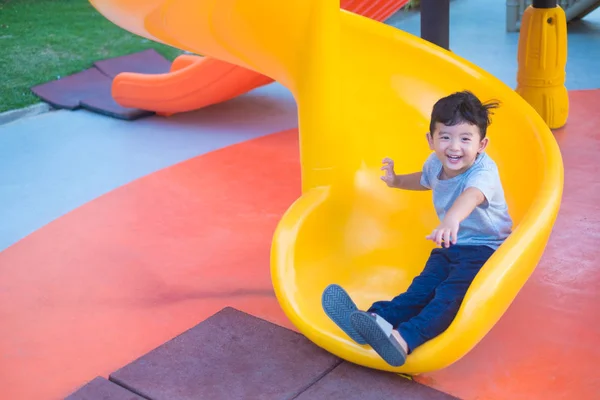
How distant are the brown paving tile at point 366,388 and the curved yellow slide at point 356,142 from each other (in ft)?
0.13

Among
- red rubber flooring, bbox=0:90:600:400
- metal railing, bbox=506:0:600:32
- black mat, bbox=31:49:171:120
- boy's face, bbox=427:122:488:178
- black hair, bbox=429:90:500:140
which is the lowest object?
red rubber flooring, bbox=0:90:600:400

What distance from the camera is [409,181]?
7.00ft

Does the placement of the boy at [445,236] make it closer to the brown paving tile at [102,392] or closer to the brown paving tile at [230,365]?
the brown paving tile at [230,365]

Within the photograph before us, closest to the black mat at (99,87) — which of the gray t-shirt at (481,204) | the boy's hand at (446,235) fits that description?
the gray t-shirt at (481,204)

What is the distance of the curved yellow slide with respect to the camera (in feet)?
6.56

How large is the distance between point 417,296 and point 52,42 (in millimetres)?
5487

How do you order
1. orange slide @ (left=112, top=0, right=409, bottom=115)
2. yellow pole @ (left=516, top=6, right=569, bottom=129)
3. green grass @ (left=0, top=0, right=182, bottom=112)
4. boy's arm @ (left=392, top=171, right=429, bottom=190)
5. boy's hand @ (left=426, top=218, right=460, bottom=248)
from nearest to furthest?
boy's hand @ (left=426, top=218, right=460, bottom=248)
boy's arm @ (left=392, top=171, right=429, bottom=190)
yellow pole @ (left=516, top=6, right=569, bottom=129)
orange slide @ (left=112, top=0, right=409, bottom=115)
green grass @ (left=0, top=0, right=182, bottom=112)

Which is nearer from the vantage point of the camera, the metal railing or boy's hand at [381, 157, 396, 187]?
boy's hand at [381, 157, 396, 187]

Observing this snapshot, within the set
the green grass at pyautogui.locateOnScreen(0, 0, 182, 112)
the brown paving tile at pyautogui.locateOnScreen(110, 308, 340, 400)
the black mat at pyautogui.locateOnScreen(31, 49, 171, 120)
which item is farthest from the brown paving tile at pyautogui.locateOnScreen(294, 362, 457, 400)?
the green grass at pyautogui.locateOnScreen(0, 0, 182, 112)

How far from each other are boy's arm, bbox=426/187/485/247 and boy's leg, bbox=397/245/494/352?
15 centimetres

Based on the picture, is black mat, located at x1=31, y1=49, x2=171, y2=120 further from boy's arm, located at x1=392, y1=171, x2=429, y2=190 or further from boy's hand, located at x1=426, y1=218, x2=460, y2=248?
boy's hand, located at x1=426, y1=218, x2=460, y2=248

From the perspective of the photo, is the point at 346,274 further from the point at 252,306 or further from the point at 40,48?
the point at 40,48

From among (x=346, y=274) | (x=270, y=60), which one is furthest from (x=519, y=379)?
(x=270, y=60)

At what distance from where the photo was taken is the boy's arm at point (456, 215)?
1.69 meters
